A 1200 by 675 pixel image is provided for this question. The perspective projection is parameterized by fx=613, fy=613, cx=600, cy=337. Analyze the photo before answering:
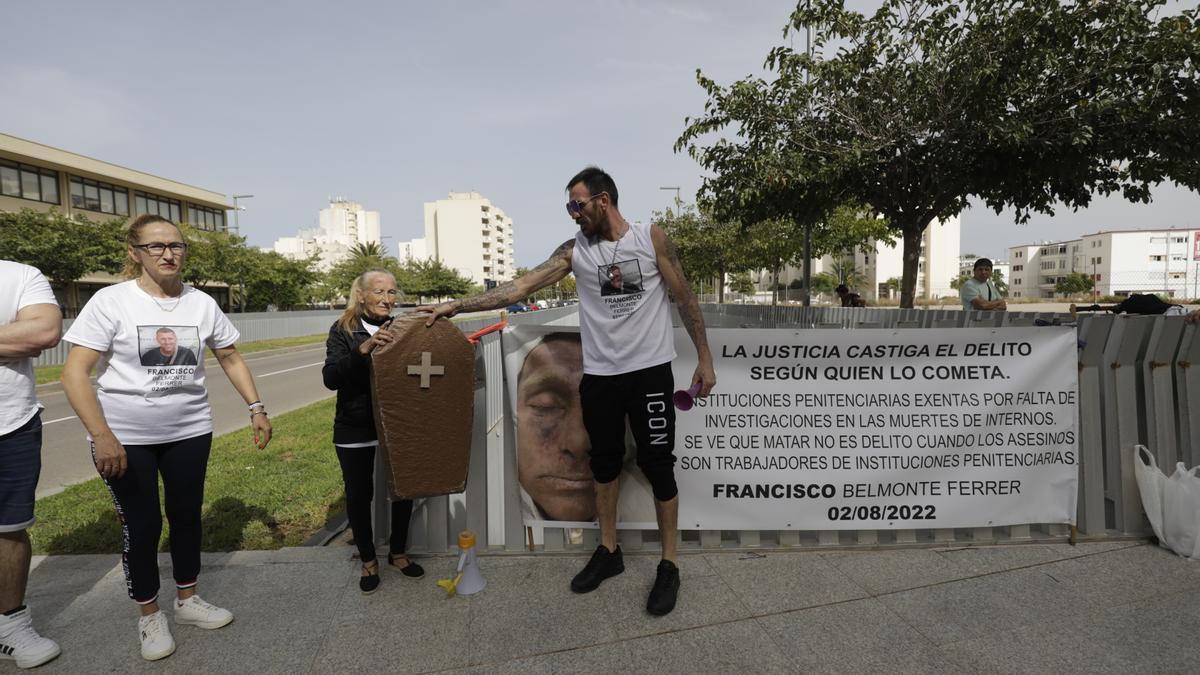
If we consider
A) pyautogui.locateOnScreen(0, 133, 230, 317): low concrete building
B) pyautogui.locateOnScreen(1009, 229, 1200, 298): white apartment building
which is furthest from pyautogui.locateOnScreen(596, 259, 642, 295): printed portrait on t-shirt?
pyautogui.locateOnScreen(1009, 229, 1200, 298): white apartment building

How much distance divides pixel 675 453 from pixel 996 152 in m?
8.59

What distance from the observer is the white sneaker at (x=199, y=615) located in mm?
2768

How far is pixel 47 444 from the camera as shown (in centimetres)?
781

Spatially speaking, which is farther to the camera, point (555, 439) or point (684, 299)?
point (555, 439)

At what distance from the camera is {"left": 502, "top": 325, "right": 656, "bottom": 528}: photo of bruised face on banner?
3.42 metres

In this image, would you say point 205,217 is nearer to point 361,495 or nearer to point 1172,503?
point 361,495

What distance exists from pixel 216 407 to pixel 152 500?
8.87m

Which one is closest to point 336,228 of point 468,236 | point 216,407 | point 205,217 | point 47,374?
point 468,236

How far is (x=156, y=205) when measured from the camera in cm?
4338

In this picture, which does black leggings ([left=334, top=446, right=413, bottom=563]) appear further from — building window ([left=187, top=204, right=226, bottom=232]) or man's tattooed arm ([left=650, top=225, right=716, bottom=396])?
building window ([left=187, top=204, right=226, bottom=232])

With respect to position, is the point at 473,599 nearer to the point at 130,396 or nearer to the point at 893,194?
the point at 130,396

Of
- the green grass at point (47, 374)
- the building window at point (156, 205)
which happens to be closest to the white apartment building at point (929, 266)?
the building window at point (156, 205)

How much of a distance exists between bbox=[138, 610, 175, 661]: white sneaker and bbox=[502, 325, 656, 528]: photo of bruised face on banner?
1.67m

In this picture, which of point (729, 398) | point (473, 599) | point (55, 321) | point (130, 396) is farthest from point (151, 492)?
point (729, 398)
